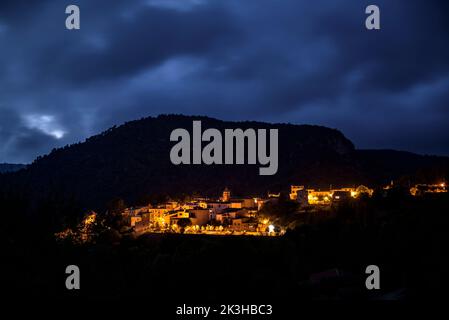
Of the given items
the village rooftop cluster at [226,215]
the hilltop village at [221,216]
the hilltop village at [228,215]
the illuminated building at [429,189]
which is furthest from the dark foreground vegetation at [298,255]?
the hilltop village at [221,216]

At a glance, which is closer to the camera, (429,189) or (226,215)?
(429,189)

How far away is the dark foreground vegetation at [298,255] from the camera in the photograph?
1534cm

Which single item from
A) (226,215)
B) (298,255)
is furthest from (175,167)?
(298,255)

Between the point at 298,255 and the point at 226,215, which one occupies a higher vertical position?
the point at 226,215

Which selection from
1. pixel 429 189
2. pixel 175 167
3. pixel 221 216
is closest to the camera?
pixel 429 189

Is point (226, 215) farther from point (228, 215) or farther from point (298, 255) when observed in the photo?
point (298, 255)

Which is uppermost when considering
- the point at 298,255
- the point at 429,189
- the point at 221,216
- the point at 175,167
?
the point at 175,167

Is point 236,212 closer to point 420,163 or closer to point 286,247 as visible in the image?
point 286,247

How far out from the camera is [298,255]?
22219 mm

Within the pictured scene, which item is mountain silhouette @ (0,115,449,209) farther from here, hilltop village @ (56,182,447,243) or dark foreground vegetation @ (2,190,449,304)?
dark foreground vegetation @ (2,190,449,304)

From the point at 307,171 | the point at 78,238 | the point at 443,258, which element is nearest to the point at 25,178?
the point at 307,171

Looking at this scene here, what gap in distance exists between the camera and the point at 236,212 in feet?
133

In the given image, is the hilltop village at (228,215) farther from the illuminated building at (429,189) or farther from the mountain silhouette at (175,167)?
the mountain silhouette at (175,167)
